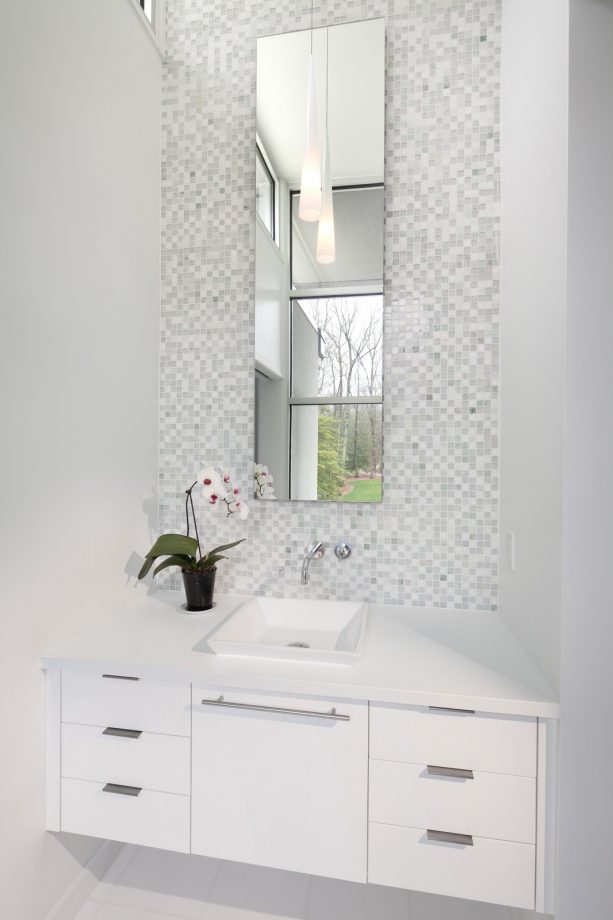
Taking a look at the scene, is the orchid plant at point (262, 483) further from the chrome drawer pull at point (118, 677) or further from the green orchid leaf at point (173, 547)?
the chrome drawer pull at point (118, 677)

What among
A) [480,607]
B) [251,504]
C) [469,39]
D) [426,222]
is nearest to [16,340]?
[251,504]

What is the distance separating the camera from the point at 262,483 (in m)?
1.94

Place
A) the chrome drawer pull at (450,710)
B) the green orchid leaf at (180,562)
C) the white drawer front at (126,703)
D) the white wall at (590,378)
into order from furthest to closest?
the green orchid leaf at (180,562) < the white drawer front at (126,703) < the chrome drawer pull at (450,710) < the white wall at (590,378)

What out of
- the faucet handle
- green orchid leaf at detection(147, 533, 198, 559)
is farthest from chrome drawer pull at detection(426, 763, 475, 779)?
green orchid leaf at detection(147, 533, 198, 559)

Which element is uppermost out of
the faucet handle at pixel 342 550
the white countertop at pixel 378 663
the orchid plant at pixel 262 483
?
the orchid plant at pixel 262 483

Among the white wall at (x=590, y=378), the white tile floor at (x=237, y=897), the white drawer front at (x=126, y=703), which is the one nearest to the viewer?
the white wall at (x=590, y=378)

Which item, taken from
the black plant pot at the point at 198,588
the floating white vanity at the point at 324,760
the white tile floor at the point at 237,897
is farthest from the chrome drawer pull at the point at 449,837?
the black plant pot at the point at 198,588

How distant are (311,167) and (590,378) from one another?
1.27 metres

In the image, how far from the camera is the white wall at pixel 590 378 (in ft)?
3.70

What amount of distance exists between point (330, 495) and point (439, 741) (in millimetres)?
867

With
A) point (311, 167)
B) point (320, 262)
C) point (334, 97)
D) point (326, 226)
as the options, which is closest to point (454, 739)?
point (320, 262)

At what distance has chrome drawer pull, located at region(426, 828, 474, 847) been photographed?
4.07 ft

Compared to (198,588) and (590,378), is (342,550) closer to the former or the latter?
(198,588)

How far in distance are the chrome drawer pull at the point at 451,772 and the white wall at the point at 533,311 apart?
296 millimetres
